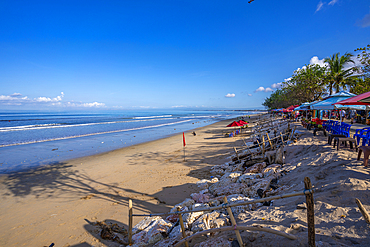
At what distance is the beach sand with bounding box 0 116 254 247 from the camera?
17.5 feet

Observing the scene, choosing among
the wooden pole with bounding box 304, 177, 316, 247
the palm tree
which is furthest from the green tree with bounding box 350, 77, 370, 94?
the wooden pole with bounding box 304, 177, 316, 247

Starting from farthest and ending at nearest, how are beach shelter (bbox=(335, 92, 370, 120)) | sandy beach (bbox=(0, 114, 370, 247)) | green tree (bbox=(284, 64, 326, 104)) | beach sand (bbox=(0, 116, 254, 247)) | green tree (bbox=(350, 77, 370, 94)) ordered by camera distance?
green tree (bbox=(284, 64, 326, 104)), green tree (bbox=(350, 77, 370, 94)), beach shelter (bbox=(335, 92, 370, 120)), beach sand (bbox=(0, 116, 254, 247)), sandy beach (bbox=(0, 114, 370, 247))

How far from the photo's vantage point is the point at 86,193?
778cm

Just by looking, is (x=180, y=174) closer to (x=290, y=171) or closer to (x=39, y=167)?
(x=290, y=171)

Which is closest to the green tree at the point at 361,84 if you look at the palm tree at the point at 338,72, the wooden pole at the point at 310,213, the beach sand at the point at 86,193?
the palm tree at the point at 338,72

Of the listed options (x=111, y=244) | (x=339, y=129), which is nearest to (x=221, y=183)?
(x=111, y=244)

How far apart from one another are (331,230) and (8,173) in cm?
1479

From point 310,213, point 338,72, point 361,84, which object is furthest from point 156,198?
point 338,72

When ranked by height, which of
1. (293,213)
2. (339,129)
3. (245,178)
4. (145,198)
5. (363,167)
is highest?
(339,129)

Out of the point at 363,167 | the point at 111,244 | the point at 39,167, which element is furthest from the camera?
the point at 39,167

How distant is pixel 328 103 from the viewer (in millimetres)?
10609

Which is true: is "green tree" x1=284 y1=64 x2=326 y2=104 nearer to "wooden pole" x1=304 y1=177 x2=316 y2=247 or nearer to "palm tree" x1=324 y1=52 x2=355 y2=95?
"palm tree" x1=324 y1=52 x2=355 y2=95

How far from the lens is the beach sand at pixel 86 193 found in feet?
17.5

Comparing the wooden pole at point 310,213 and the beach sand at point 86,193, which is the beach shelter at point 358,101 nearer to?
the wooden pole at point 310,213
